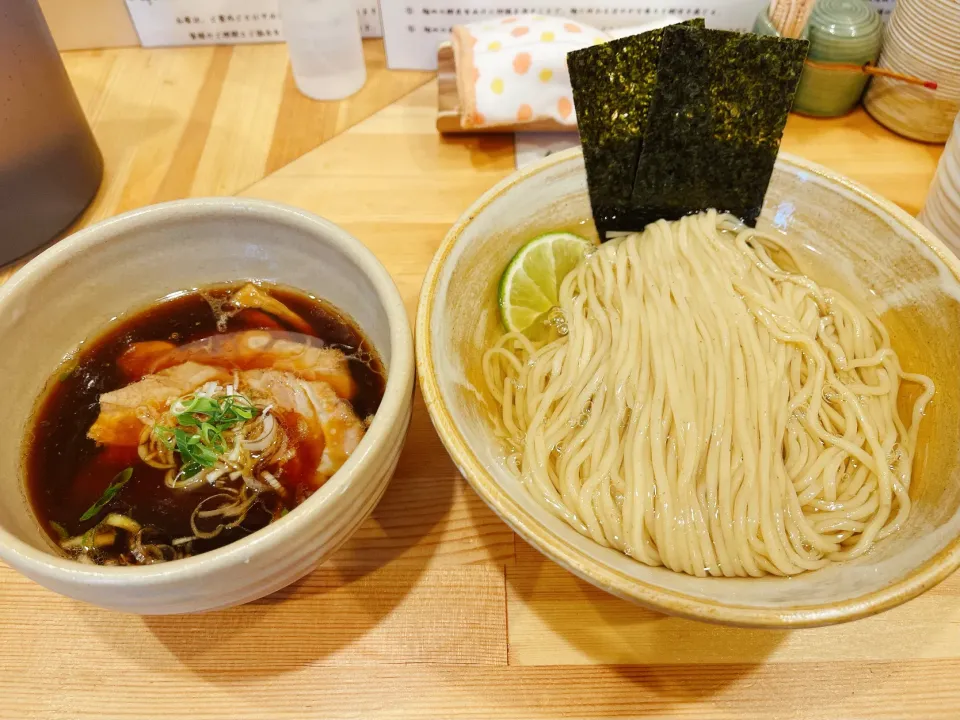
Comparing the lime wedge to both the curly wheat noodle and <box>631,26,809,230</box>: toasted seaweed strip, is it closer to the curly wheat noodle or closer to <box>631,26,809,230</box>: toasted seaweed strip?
the curly wheat noodle

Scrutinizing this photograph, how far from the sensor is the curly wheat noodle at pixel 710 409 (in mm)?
1097

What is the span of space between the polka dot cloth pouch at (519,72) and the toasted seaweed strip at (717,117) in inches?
21.2

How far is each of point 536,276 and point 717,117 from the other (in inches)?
17.4

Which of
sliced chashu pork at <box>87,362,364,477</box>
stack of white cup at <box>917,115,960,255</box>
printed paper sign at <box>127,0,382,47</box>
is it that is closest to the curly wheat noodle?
sliced chashu pork at <box>87,362,364,477</box>

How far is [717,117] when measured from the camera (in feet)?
4.31

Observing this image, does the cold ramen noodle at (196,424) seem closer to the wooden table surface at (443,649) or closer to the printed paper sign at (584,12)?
the wooden table surface at (443,649)

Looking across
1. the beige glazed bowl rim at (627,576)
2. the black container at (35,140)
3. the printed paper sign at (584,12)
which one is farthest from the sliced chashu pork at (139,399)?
the printed paper sign at (584,12)

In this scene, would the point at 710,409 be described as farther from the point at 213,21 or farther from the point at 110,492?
the point at 213,21

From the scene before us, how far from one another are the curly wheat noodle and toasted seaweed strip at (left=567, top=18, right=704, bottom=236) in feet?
0.54

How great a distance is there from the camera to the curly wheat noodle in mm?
1097

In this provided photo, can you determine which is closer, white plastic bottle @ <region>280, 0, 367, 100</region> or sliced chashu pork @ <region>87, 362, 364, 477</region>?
sliced chashu pork @ <region>87, 362, 364, 477</region>

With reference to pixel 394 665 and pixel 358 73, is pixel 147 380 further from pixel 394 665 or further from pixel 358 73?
pixel 358 73

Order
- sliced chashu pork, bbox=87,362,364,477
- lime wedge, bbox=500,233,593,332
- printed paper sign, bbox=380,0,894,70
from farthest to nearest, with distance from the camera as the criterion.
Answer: printed paper sign, bbox=380,0,894,70, lime wedge, bbox=500,233,593,332, sliced chashu pork, bbox=87,362,364,477

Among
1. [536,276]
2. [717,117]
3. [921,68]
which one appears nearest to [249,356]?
[536,276]
